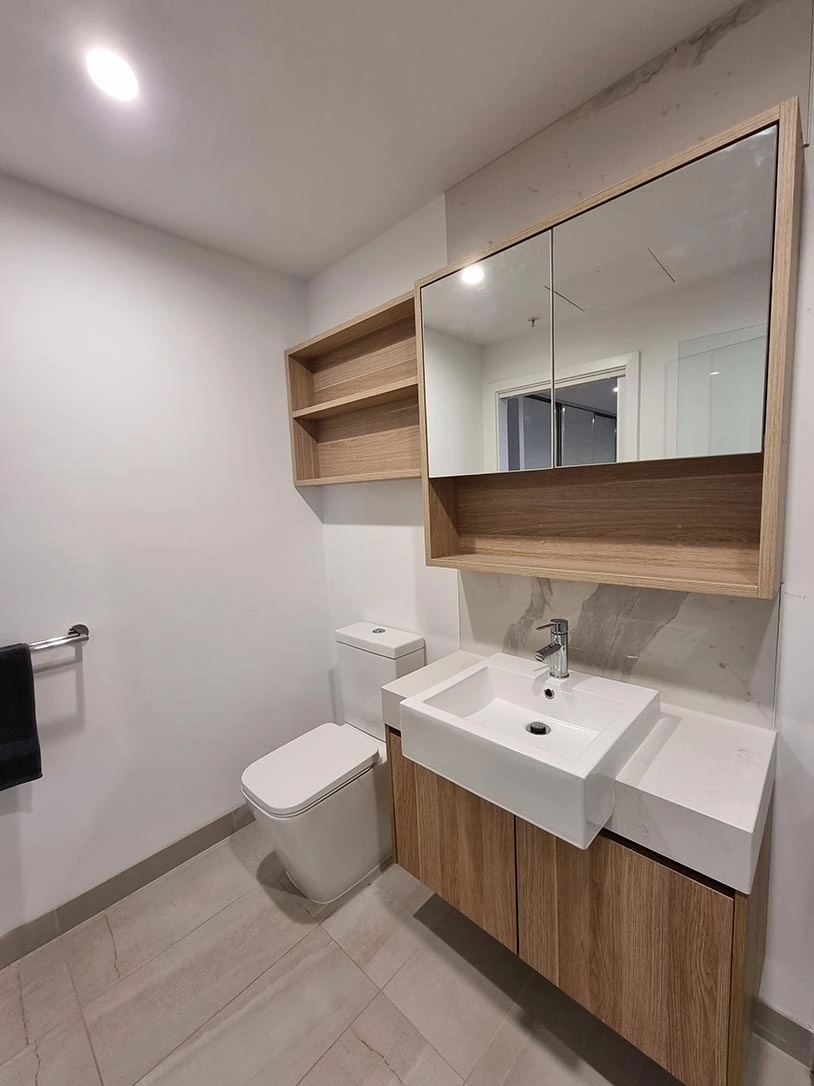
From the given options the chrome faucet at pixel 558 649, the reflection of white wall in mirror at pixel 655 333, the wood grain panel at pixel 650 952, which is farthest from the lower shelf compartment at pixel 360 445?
the wood grain panel at pixel 650 952

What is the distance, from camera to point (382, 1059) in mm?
1181

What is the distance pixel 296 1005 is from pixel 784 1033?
50.8 inches

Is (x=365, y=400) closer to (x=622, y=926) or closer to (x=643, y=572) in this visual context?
(x=643, y=572)

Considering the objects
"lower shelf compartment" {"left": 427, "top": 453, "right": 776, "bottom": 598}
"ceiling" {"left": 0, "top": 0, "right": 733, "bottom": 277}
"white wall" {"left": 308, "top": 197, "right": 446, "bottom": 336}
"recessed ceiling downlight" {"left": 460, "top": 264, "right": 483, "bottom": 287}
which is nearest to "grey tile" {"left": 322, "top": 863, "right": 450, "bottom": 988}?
"lower shelf compartment" {"left": 427, "top": 453, "right": 776, "bottom": 598}

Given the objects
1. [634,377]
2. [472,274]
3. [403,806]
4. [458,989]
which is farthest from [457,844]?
[472,274]

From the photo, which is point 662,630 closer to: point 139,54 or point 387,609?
point 387,609

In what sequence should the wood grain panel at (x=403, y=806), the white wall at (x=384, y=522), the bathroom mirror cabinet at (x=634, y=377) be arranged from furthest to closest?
the white wall at (x=384, y=522)
the wood grain panel at (x=403, y=806)
the bathroom mirror cabinet at (x=634, y=377)

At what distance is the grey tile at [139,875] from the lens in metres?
1.59

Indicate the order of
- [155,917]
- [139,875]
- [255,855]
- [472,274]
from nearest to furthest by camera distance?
[472,274]
[155,917]
[139,875]
[255,855]

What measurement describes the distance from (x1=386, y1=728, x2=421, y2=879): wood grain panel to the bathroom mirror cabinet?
630mm

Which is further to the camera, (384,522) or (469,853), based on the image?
(384,522)

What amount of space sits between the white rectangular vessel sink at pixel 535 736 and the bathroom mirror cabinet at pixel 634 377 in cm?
33

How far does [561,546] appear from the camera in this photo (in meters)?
1.43

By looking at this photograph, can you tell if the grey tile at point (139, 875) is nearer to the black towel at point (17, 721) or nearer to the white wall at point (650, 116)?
the black towel at point (17, 721)
